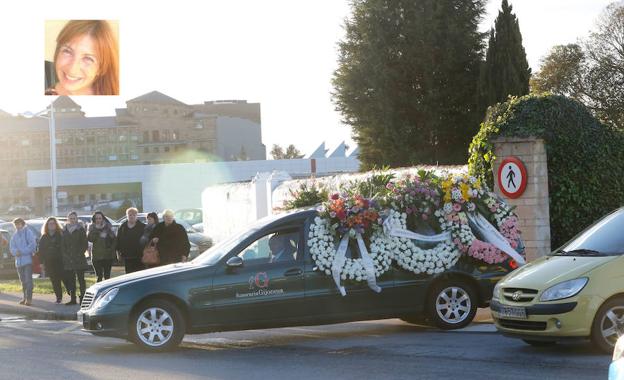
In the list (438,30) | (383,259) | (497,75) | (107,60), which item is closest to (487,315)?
(383,259)

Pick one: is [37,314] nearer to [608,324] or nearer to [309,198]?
[309,198]

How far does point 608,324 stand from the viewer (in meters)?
9.61

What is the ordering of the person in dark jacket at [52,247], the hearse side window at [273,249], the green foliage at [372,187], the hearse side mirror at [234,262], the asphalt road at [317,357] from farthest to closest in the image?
the person in dark jacket at [52,247], the green foliage at [372,187], the hearse side window at [273,249], the hearse side mirror at [234,262], the asphalt road at [317,357]

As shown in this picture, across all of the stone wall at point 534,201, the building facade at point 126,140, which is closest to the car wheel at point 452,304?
the stone wall at point 534,201

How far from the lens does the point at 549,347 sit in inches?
416

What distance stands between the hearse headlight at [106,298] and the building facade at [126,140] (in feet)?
360

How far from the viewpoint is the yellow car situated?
954 centimetres

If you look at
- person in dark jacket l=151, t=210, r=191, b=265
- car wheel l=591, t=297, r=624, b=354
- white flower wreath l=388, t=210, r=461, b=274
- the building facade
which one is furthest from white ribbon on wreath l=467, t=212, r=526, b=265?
the building facade

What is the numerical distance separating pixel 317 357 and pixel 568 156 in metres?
7.81

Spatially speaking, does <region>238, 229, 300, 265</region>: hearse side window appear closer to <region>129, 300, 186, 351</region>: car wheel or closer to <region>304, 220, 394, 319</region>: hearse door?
<region>304, 220, 394, 319</region>: hearse door

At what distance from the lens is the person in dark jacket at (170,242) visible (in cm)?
1630

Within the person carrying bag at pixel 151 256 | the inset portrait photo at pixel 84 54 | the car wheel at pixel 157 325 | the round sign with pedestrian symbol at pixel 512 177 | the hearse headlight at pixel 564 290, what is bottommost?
the car wheel at pixel 157 325

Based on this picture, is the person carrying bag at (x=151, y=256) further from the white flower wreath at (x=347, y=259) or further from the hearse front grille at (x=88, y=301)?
the white flower wreath at (x=347, y=259)

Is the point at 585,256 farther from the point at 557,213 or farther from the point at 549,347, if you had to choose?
the point at 557,213
